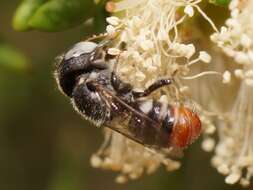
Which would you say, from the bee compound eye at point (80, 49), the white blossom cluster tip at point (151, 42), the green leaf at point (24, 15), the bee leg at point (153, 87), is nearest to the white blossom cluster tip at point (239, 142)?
the white blossom cluster tip at point (151, 42)

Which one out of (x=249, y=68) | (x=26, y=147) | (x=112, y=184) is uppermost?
(x=249, y=68)

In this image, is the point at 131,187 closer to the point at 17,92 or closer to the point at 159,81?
the point at 17,92

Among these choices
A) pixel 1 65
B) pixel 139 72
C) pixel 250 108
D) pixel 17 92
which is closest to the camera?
pixel 139 72

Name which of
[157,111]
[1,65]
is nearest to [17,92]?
[1,65]

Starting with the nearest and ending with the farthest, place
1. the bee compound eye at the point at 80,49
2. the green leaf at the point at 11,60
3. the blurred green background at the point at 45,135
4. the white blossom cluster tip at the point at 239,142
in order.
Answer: the bee compound eye at the point at 80,49, the white blossom cluster tip at the point at 239,142, the green leaf at the point at 11,60, the blurred green background at the point at 45,135

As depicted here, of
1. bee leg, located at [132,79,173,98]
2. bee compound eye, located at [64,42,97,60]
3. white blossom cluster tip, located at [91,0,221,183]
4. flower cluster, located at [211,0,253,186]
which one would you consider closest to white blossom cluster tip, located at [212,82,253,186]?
flower cluster, located at [211,0,253,186]

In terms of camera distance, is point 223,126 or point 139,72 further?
point 223,126

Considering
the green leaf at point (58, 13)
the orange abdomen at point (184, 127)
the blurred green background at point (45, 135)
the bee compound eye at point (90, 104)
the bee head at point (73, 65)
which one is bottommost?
the blurred green background at point (45, 135)

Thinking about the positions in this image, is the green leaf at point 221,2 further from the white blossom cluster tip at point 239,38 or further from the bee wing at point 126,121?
the bee wing at point 126,121
